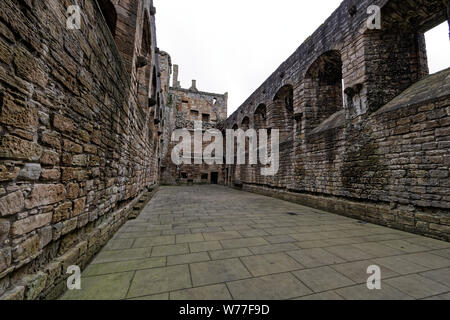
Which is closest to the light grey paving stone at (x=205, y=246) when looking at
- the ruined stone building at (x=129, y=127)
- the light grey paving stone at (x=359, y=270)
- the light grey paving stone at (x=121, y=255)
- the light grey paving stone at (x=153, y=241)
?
the light grey paving stone at (x=153, y=241)

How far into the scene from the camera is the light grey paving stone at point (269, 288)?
5.26 feet

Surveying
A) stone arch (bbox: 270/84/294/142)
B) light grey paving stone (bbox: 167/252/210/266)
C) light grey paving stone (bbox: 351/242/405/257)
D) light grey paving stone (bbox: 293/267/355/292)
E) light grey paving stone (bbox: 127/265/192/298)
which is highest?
stone arch (bbox: 270/84/294/142)

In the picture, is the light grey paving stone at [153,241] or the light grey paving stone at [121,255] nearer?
the light grey paving stone at [121,255]

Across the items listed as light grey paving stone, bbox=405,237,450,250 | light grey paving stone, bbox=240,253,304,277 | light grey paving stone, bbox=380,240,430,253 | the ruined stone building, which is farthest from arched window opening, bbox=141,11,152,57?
light grey paving stone, bbox=405,237,450,250

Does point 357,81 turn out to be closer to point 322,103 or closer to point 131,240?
point 322,103

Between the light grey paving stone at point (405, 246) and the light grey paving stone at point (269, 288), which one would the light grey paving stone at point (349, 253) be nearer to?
the light grey paving stone at point (405, 246)

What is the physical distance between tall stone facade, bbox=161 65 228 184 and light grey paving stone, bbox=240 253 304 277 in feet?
50.7

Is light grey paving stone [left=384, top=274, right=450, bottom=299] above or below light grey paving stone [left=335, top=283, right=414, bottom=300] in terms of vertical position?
below

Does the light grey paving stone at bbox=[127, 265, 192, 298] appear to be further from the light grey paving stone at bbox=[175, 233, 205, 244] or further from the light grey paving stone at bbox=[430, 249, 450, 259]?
the light grey paving stone at bbox=[430, 249, 450, 259]

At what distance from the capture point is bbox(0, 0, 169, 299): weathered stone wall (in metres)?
1.16

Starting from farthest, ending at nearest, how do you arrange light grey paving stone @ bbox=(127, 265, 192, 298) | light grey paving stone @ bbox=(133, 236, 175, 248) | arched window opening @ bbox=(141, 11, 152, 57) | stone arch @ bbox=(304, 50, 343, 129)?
stone arch @ bbox=(304, 50, 343, 129) < arched window opening @ bbox=(141, 11, 152, 57) < light grey paving stone @ bbox=(133, 236, 175, 248) < light grey paving stone @ bbox=(127, 265, 192, 298)

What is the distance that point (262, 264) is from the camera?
2191mm

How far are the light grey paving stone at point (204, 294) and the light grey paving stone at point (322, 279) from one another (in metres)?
0.82

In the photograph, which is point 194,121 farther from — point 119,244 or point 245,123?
point 119,244
